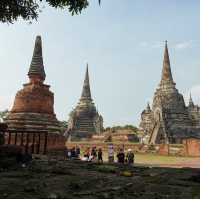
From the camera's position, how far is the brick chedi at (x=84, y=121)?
5761cm

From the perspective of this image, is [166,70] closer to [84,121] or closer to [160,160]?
[84,121]

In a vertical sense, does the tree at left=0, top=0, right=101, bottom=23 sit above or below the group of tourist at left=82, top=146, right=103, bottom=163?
above

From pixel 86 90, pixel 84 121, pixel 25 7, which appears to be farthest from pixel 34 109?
pixel 86 90

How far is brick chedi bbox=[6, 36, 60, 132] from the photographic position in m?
27.8

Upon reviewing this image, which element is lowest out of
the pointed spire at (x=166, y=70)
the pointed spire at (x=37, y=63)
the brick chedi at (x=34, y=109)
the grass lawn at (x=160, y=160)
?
the grass lawn at (x=160, y=160)

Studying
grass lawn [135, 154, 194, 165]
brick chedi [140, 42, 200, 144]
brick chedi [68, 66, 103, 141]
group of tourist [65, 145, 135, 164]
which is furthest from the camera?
brick chedi [68, 66, 103, 141]

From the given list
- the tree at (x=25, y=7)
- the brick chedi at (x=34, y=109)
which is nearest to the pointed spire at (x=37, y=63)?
the brick chedi at (x=34, y=109)

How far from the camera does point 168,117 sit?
2051 inches

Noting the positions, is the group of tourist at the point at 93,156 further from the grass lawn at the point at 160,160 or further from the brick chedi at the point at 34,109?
the brick chedi at the point at 34,109

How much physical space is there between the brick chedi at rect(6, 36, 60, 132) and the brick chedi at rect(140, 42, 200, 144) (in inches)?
937

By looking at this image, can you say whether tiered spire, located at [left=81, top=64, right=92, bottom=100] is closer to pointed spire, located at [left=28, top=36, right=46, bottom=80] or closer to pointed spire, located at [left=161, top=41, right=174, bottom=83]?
pointed spire, located at [left=161, top=41, right=174, bottom=83]

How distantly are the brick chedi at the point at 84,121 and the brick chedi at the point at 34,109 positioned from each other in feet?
89.8

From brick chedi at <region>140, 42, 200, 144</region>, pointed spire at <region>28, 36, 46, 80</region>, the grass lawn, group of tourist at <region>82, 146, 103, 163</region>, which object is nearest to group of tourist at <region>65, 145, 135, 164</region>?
group of tourist at <region>82, 146, 103, 163</region>

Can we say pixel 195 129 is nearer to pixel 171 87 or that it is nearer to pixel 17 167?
pixel 171 87
